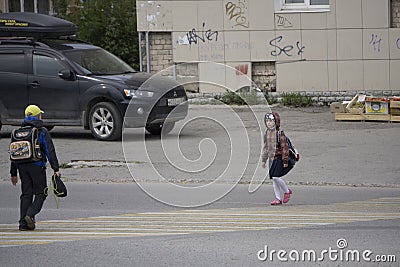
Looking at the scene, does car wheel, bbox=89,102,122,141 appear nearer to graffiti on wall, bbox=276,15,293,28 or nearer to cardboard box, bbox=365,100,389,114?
cardboard box, bbox=365,100,389,114

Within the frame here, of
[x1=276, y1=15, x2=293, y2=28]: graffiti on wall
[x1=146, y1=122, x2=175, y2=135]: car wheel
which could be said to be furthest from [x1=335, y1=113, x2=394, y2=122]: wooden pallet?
[x1=146, y1=122, x2=175, y2=135]: car wheel

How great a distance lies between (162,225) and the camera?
8.91 m

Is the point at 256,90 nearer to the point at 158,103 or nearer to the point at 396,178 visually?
the point at 158,103

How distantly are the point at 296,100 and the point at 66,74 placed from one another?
6.70 metres

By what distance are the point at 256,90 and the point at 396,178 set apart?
7823mm

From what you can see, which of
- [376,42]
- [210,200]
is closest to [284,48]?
[376,42]

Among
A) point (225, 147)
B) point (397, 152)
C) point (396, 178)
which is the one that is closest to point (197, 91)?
point (225, 147)

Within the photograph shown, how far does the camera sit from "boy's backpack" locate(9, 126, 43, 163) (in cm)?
866

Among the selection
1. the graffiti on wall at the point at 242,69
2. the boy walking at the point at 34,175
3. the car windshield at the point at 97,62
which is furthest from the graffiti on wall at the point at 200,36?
the boy walking at the point at 34,175

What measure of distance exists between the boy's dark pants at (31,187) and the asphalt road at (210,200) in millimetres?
274

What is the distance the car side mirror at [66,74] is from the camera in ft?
51.1

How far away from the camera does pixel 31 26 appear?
1636 centimetres

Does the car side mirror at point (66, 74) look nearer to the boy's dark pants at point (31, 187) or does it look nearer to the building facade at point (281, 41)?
the building facade at point (281, 41)

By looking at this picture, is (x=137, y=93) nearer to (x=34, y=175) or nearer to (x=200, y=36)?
(x=200, y=36)
